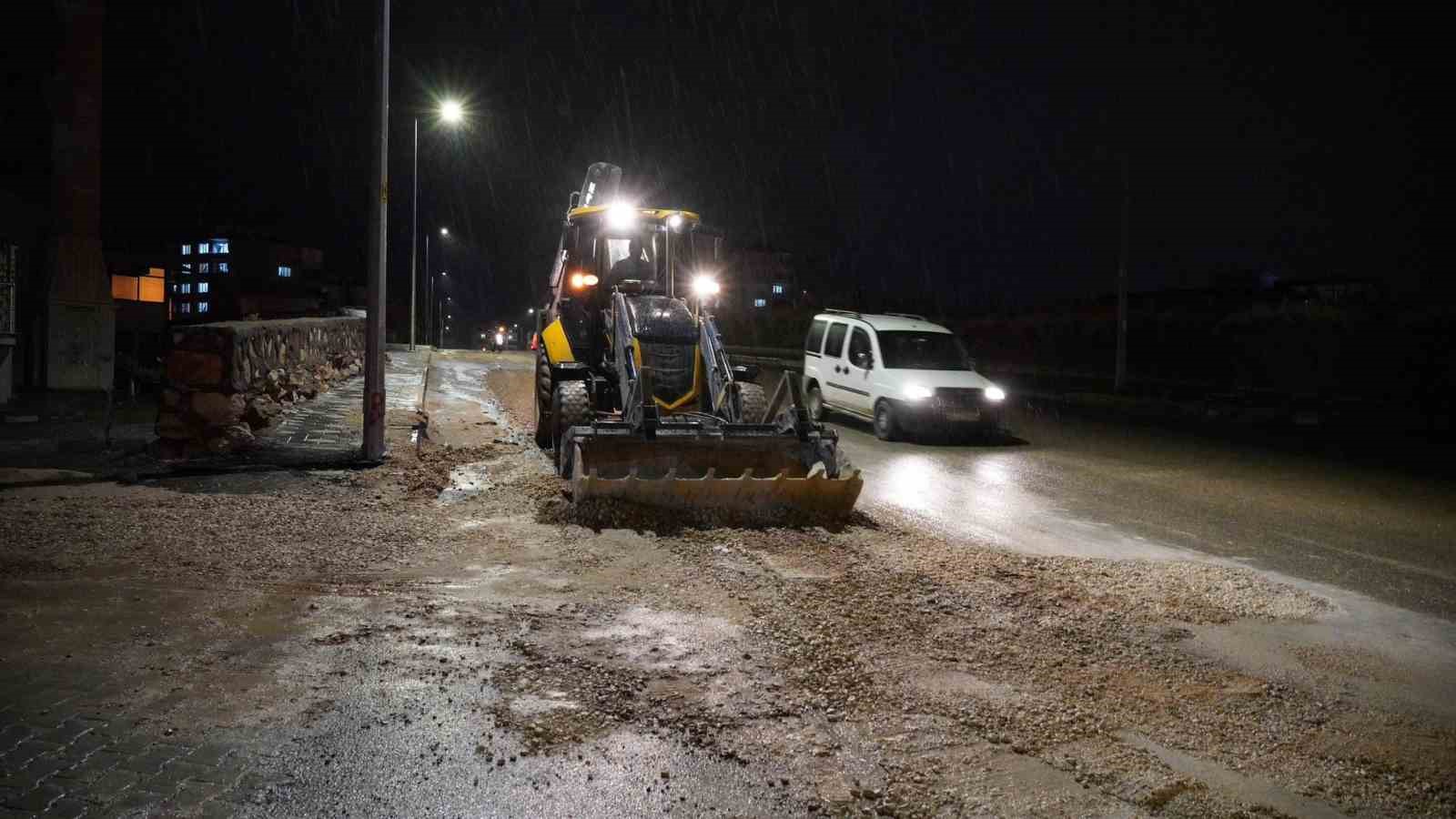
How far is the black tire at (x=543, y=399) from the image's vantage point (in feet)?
43.5

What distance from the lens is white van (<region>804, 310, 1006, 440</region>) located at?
51.2 feet

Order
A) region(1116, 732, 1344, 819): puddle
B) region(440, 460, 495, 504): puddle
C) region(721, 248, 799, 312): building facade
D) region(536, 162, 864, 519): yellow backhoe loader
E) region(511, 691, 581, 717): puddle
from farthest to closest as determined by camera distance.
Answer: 1. region(721, 248, 799, 312): building facade
2. region(440, 460, 495, 504): puddle
3. region(536, 162, 864, 519): yellow backhoe loader
4. region(511, 691, 581, 717): puddle
5. region(1116, 732, 1344, 819): puddle

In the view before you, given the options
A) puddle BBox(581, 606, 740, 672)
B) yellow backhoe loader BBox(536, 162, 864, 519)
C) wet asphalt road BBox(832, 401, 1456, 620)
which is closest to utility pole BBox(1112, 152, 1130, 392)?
wet asphalt road BBox(832, 401, 1456, 620)

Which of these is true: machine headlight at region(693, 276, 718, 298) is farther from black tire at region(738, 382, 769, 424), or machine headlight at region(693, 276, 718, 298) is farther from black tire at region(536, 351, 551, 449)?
black tire at region(536, 351, 551, 449)

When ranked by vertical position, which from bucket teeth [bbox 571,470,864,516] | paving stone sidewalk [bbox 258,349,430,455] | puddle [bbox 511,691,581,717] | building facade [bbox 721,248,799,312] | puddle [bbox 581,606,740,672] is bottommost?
puddle [bbox 511,691,581,717]

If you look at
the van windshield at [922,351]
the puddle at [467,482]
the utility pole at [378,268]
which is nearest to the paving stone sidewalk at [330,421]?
the utility pole at [378,268]

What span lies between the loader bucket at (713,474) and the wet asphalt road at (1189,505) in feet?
3.81

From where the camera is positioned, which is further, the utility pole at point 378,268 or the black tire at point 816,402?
the black tire at point 816,402

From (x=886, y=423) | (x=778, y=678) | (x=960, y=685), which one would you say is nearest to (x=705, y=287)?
(x=886, y=423)

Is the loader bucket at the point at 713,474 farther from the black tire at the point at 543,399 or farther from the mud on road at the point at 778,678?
the black tire at the point at 543,399

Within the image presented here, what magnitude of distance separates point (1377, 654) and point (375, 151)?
10.6 meters

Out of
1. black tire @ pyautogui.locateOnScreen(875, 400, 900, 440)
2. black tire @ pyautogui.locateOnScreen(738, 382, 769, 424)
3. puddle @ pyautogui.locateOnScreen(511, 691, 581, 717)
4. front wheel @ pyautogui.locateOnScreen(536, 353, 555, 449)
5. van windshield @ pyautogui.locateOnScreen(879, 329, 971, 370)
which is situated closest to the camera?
puddle @ pyautogui.locateOnScreen(511, 691, 581, 717)

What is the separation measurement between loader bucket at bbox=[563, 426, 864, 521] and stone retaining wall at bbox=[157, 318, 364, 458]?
463cm

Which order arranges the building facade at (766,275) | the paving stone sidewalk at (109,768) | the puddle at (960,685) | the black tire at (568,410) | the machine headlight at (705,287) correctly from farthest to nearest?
the building facade at (766,275)
the machine headlight at (705,287)
the black tire at (568,410)
the puddle at (960,685)
the paving stone sidewalk at (109,768)
